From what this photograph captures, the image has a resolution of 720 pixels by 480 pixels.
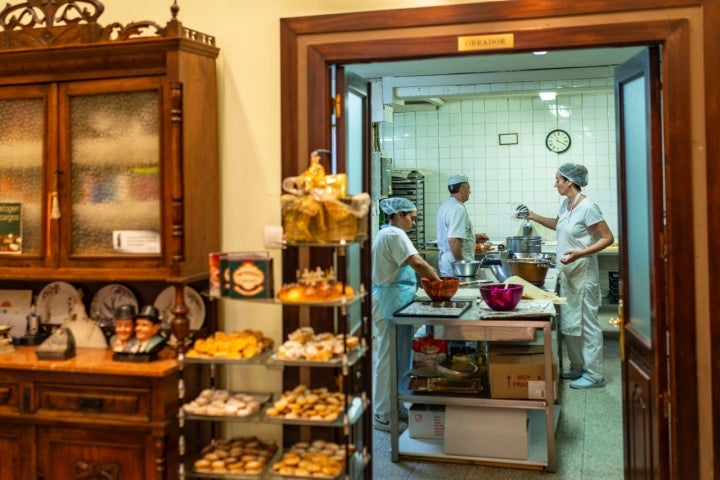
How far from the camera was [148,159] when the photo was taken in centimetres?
280

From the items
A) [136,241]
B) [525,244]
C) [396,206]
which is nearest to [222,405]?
[136,241]

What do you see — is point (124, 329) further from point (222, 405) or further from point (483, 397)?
point (483, 397)

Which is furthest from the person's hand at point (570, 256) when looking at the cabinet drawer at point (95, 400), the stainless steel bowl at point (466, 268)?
the cabinet drawer at point (95, 400)

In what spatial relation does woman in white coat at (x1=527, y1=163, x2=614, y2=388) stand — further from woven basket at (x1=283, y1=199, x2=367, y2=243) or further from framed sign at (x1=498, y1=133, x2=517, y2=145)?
framed sign at (x1=498, y1=133, x2=517, y2=145)

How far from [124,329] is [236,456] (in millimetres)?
685

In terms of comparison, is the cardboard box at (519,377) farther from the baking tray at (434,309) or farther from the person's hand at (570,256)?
the person's hand at (570,256)

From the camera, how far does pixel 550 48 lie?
270 centimetres

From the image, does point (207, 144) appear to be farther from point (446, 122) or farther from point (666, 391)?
point (446, 122)

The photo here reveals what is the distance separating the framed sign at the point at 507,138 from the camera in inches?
352

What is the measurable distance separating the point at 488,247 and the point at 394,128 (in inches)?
90.8

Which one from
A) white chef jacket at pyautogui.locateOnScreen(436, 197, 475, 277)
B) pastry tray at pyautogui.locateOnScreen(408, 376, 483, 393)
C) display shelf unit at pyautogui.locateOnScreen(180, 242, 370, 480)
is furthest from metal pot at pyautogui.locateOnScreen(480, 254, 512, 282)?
display shelf unit at pyautogui.locateOnScreen(180, 242, 370, 480)

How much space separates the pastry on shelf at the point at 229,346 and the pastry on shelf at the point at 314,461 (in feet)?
1.41

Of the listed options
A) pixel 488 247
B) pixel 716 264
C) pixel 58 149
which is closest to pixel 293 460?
pixel 58 149

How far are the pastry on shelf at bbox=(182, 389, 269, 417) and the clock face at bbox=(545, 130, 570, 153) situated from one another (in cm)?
696
